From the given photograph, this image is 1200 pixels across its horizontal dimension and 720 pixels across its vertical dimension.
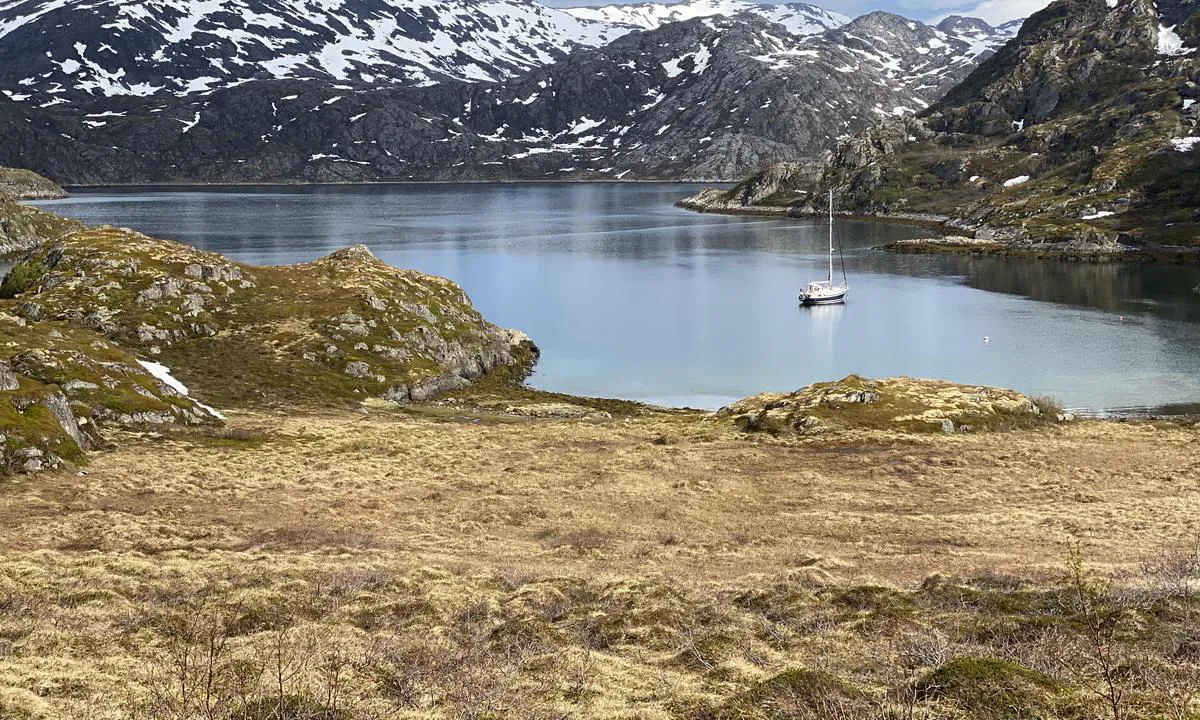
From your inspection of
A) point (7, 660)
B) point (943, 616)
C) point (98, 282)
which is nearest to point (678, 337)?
point (98, 282)

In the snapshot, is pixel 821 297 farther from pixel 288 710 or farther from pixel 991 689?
pixel 288 710

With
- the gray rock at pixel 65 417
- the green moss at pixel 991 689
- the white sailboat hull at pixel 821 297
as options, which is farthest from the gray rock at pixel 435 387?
the white sailboat hull at pixel 821 297

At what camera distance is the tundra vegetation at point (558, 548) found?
1733 cm

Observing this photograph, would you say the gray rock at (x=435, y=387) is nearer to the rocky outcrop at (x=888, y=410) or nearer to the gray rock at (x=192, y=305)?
the gray rock at (x=192, y=305)

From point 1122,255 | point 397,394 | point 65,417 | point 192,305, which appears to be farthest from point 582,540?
point 1122,255

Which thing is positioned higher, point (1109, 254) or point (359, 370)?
point (1109, 254)

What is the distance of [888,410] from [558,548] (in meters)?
35.7

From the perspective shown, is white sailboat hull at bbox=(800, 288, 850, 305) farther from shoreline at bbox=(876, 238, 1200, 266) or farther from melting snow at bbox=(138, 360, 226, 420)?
melting snow at bbox=(138, 360, 226, 420)

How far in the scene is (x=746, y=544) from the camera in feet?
112

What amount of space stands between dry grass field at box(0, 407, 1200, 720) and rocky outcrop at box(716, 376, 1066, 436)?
3.29m

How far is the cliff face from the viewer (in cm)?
5531

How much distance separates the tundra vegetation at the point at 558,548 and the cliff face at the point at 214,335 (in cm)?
60

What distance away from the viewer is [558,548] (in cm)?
3334

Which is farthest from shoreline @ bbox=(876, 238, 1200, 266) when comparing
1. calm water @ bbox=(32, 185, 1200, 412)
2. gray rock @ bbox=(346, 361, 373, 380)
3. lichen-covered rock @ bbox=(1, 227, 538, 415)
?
gray rock @ bbox=(346, 361, 373, 380)
